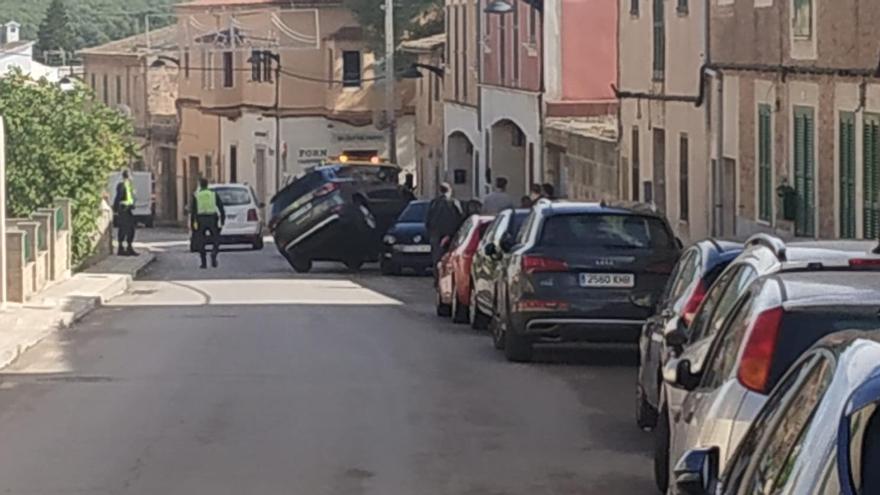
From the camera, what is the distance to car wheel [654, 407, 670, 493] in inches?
440

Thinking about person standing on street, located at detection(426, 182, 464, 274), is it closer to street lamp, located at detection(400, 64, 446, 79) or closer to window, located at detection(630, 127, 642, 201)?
window, located at detection(630, 127, 642, 201)

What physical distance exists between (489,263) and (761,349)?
1462 cm

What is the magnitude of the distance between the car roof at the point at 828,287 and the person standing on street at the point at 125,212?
34.7m

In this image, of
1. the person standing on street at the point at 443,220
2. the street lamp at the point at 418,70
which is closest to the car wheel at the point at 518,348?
the person standing on street at the point at 443,220

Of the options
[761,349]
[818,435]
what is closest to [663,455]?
[761,349]

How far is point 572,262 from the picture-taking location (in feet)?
61.5

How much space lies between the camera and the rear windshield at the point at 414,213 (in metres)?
38.3

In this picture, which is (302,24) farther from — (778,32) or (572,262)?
(572,262)

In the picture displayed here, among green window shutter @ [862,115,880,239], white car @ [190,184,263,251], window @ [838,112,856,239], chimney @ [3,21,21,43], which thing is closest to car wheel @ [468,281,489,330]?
window @ [838,112,856,239]

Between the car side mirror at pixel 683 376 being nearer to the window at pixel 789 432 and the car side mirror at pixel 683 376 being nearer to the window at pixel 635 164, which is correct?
the window at pixel 789 432

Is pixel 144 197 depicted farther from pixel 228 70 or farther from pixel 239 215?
pixel 239 215

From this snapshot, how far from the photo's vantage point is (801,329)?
7922 mm

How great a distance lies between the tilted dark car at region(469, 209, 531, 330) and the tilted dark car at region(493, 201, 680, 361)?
79.6 inches

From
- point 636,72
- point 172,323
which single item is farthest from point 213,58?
point 172,323
